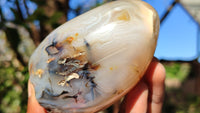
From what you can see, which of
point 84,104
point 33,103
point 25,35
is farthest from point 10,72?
point 84,104

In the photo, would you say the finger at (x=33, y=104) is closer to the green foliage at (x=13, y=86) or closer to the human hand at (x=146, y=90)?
the human hand at (x=146, y=90)

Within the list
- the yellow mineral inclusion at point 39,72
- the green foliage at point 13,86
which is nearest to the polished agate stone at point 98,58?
the yellow mineral inclusion at point 39,72

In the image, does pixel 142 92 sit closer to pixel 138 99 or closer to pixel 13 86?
pixel 138 99

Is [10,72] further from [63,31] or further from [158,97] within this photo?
[158,97]

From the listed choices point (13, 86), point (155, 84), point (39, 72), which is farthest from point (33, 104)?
point (13, 86)

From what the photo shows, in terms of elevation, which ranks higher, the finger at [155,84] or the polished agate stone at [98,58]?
the polished agate stone at [98,58]

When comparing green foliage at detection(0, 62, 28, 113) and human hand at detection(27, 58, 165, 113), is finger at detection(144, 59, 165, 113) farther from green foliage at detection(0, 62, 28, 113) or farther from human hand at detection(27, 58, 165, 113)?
green foliage at detection(0, 62, 28, 113)
